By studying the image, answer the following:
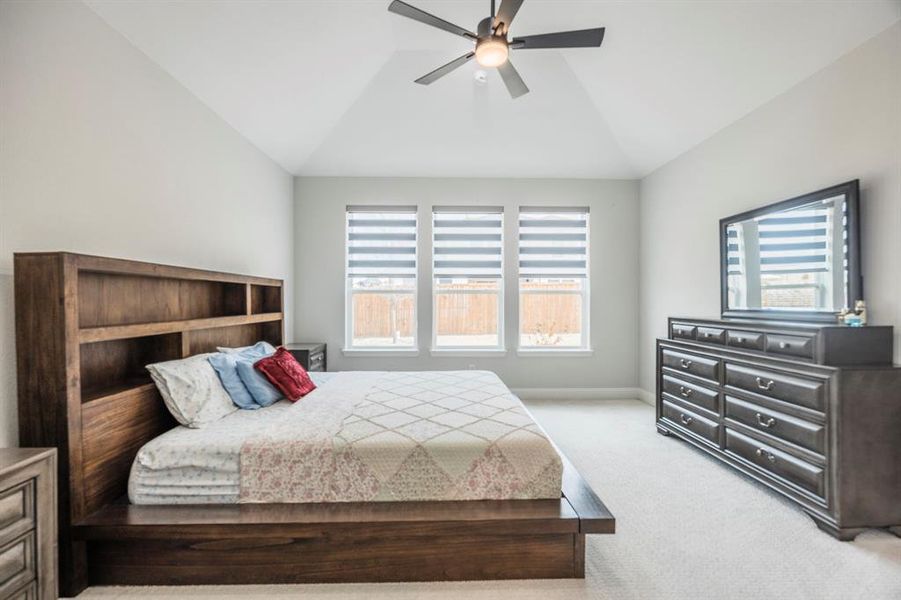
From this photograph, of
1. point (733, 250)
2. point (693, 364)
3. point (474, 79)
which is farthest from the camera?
point (474, 79)

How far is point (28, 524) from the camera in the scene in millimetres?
1415

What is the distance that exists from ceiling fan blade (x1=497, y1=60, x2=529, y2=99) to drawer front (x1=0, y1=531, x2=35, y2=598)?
3.28 m

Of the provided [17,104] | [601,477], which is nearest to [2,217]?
[17,104]

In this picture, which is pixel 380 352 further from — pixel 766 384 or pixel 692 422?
pixel 766 384

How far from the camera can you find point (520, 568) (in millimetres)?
1872

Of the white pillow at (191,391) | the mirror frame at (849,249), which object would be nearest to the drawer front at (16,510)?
the white pillow at (191,391)

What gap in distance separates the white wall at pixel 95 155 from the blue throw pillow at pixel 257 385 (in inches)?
37.2

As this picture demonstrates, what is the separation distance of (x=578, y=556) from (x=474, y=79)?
4.03m

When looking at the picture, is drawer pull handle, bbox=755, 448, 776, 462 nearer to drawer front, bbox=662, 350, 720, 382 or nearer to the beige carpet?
the beige carpet

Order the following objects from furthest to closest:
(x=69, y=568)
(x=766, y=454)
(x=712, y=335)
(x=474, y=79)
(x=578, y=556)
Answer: (x=474, y=79) → (x=712, y=335) → (x=766, y=454) → (x=578, y=556) → (x=69, y=568)

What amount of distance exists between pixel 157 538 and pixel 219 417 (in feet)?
2.27

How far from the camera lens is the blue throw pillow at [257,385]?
2658mm

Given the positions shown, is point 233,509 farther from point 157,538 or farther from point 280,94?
point 280,94

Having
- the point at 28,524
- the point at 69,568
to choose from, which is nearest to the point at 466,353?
the point at 69,568
